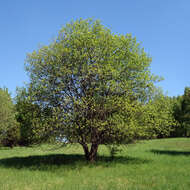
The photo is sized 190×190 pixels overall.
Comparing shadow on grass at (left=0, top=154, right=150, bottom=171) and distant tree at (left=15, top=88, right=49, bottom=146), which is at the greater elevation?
distant tree at (left=15, top=88, right=49, bottom=146)

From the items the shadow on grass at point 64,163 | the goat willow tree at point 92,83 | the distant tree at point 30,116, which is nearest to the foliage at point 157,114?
the goat willow tree at point 92,83

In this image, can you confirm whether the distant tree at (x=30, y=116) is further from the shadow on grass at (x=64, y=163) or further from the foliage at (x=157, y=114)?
the foliage at (x=157, y=114)

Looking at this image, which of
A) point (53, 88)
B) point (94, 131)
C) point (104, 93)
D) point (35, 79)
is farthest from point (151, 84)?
point (35, 79)

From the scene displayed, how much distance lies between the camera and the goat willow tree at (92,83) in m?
22.0

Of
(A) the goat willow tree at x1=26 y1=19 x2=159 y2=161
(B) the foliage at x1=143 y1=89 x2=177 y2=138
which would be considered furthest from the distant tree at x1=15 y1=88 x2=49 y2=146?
(B) the foliage at x1=143 y1=89 x2=177 y2=138

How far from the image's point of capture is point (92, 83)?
22906 millimetres

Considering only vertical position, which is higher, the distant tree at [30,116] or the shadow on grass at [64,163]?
the distant tree at [30,116]

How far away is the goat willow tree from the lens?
72.3ft

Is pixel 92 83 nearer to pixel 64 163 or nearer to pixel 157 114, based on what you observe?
pixel 157 114

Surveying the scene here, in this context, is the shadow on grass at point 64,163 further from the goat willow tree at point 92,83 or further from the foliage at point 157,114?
the foliage at point 157,114

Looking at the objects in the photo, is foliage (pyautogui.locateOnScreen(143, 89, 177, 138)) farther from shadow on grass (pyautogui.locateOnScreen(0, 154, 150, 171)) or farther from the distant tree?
the distant tree

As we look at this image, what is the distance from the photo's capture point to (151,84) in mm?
24297

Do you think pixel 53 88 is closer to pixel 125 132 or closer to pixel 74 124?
pixel 74 124

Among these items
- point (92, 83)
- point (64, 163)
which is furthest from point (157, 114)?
point (64, 163)
